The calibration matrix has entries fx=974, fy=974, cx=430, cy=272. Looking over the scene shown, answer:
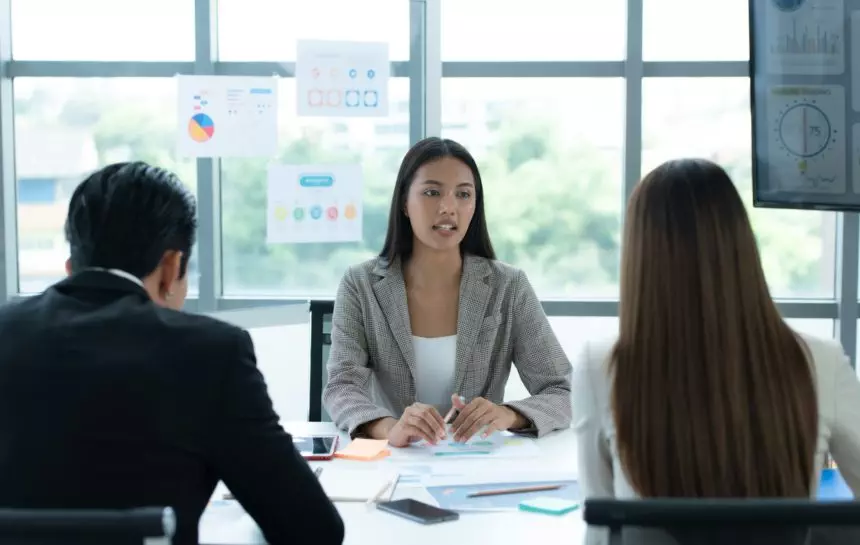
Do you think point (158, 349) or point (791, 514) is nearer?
point (791, 514)

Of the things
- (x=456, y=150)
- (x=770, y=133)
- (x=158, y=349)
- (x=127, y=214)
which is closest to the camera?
(x=158, y=349)

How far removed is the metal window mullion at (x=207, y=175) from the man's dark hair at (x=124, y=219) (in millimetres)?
2671

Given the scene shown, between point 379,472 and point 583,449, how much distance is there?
728mm

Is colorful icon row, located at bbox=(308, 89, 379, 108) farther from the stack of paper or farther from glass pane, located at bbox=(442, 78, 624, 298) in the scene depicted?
the stack of paper

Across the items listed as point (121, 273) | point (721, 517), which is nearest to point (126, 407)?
point (121, 273)

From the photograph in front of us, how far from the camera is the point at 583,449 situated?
5.21 feet

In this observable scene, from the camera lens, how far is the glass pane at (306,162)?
426 centimetres

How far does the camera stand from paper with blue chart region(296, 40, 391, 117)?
4.22 metres

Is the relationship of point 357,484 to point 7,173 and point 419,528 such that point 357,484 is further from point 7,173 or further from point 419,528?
point 7,173

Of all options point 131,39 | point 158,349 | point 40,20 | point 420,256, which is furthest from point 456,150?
point 40,20

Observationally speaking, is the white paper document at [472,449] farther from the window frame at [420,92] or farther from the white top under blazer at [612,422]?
the window frame at [420,92]

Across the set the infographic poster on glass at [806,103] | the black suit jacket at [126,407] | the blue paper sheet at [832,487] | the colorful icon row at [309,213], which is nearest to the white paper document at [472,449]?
the blue paper sheet at [832,487]

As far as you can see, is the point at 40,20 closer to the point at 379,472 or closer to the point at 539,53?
the point at 539,53

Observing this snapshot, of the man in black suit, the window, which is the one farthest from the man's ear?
the window
